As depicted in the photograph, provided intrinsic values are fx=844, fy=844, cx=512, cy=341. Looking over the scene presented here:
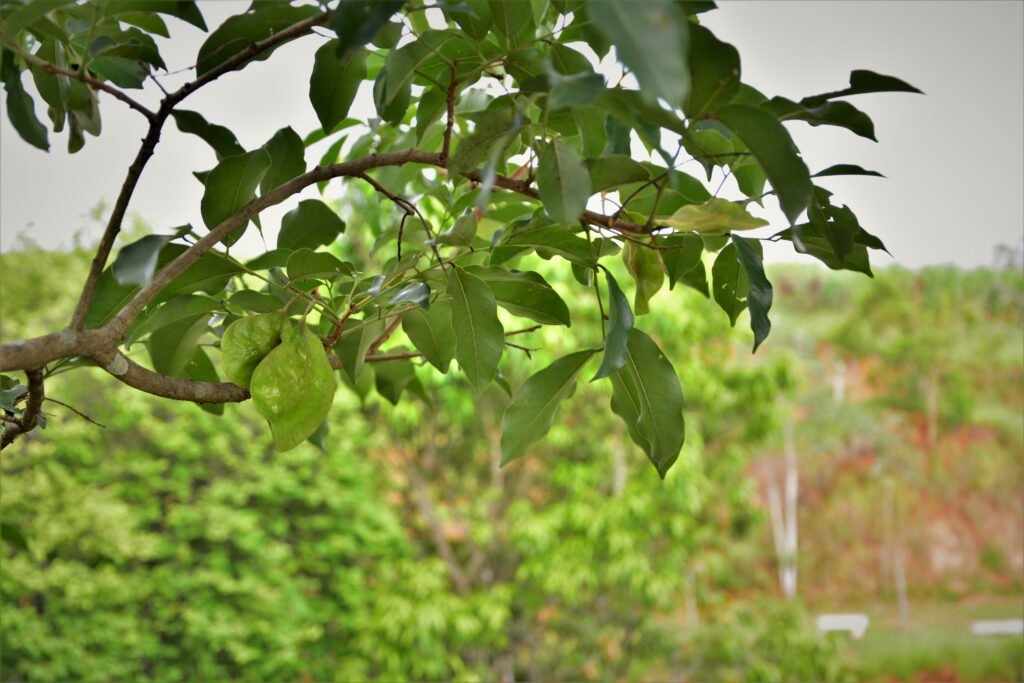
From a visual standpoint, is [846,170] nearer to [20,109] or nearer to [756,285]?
[756,285]

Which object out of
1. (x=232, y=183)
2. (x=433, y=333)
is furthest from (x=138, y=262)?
(x=433, y=333)

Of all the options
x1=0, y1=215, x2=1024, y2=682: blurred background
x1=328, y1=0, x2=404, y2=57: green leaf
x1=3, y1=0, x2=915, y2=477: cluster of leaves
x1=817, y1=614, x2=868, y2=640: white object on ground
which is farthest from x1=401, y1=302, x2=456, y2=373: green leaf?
x1=817, y1=614, x2=868, y2=640: white object on ground

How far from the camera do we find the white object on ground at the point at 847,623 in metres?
4.57

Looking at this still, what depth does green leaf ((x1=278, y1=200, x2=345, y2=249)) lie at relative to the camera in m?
0.52

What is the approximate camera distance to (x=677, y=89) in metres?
0.21

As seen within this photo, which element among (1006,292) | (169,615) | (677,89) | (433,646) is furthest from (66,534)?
(1006,292)

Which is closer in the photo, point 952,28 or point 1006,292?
point 952,28

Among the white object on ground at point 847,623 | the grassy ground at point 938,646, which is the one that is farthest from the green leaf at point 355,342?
the white object on ground at point 847,623

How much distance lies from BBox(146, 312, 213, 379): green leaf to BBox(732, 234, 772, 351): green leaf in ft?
1.04

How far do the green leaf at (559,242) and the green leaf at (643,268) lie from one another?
28 mm

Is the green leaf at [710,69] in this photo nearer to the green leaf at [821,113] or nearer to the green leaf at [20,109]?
the green leaf at [821,113]

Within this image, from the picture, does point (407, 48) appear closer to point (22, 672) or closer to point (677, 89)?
point (677, 89)

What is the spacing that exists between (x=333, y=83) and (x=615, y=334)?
0.73ft

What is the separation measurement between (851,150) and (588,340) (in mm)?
1821
